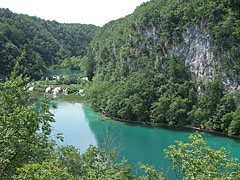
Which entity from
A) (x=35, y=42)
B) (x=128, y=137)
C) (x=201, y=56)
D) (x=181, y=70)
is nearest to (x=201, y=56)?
(x=201, y=56)

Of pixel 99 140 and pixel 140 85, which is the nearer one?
pixel 99 140

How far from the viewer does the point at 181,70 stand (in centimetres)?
4462

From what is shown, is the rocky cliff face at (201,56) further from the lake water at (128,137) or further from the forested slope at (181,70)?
the lake water at (128,137)

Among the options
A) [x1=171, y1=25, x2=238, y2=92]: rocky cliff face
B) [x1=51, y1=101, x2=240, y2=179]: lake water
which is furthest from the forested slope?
[x1=51, y1=101, x2=240, y2=179]: lake water

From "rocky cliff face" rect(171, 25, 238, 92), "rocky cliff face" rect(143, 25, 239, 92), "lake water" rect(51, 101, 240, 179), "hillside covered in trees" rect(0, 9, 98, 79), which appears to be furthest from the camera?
"hillside covered in trees" rect(0, 9, 98, 79)

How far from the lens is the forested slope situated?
124ft

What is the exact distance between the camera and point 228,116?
35.1 meters

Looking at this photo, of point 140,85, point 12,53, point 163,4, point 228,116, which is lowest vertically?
point 228,116

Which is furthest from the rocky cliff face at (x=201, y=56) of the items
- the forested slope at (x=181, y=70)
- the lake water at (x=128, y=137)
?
the lake water at (x=128, y=137)

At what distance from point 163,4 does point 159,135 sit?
101 ft

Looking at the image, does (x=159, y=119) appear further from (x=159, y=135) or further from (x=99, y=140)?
(x=99, y=140)

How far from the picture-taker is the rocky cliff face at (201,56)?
1540 inches

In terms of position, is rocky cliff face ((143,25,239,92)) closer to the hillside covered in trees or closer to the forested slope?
the forested slope

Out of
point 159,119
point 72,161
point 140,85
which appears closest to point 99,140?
point 159,119
